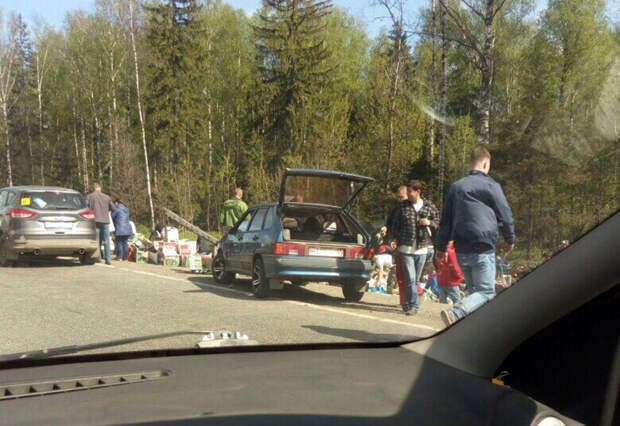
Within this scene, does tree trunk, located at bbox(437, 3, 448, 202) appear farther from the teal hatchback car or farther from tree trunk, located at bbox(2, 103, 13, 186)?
tree trunk, located at bbox(2, 103, 13, 186)

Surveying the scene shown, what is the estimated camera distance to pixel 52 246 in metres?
2.07

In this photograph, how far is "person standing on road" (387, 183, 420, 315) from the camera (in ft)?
5.81

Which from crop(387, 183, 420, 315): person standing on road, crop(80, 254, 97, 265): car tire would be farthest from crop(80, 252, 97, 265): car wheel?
crop(387, 183, 420, 315): person standing on road

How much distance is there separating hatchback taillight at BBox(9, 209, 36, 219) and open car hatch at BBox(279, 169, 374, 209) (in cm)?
97

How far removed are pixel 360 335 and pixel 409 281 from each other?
18.6 inches

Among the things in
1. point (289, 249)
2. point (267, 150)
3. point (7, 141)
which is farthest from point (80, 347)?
point (289, 249)

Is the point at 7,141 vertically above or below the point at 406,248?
above

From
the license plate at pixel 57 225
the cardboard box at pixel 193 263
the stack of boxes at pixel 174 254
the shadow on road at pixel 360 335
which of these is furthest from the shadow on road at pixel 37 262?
the shadow on road at pixel 360 335

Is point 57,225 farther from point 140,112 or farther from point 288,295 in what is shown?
point 288,295

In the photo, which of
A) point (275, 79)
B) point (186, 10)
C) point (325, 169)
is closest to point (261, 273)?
point (325, 169)

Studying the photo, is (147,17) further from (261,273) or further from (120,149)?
(261,273)

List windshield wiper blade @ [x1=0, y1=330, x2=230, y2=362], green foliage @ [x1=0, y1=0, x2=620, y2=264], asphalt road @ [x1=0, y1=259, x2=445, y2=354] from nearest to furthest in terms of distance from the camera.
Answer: windshield wiper blade @ [x1=0, y1=330, x2=230, y2=362] → green foliage @ [x1=0, y1=0, x2=620, y2=264] → asphalt road @ [x1=0, y1=259, x2=445, y2=354]

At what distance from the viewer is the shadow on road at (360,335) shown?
6.30 ft

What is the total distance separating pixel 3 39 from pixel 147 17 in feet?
1.69
